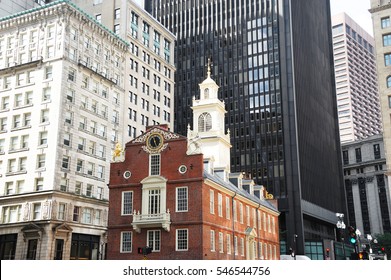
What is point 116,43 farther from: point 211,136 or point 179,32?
point 179,32

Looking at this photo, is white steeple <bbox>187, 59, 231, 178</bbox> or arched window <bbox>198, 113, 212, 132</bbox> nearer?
white steeple <bbox>187, 59, 231, 178</bbox>

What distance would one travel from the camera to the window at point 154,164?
53.0 meters

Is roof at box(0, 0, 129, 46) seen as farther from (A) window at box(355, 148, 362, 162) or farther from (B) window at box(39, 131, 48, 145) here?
(A) window at box(355, 148, 362, 162)

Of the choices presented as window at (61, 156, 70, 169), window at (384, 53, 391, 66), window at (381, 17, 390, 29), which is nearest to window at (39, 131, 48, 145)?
window at (61, 156, 70, 169)

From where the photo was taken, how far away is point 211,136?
2751 inches

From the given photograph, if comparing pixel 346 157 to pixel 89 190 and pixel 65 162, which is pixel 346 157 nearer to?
pixel 89 190

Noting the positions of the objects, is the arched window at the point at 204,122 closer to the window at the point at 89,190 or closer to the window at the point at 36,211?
the window at the point at 89,190

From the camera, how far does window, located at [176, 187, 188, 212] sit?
5072 cm

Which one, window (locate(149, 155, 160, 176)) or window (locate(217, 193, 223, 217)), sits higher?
window (locate(149, 155, 160, 176))

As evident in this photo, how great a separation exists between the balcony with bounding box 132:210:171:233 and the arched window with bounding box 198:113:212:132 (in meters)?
22.9

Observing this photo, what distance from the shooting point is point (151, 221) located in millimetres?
50500

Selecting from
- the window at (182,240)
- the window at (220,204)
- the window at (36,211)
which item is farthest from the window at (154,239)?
the window at (36,211)

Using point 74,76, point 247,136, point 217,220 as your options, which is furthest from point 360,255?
point 247,136

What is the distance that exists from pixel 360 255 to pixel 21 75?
5726 centimetres
